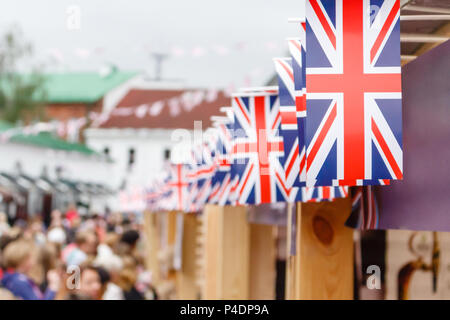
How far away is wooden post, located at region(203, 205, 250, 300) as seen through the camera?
6371mm

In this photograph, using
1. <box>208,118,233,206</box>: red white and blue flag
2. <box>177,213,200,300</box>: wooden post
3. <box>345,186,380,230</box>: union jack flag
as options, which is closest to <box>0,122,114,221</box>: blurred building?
<box>177,213,200,300</box>: wooden post

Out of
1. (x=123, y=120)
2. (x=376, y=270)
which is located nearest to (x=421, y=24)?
(x=376, y=270)

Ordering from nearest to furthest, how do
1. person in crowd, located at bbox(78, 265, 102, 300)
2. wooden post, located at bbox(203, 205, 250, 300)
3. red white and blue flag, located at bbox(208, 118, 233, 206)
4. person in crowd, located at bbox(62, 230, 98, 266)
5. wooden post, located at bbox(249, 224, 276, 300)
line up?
red white and blue flag, located at bbox(208, 118, 233, 206) < person in crowd, located at bbox(78, 265, 102, 300) < wooden post, located at bbox(203, 205, 250, 300) < person in crowd, located at bbox(62, 230, 98, 266) < wooden post, located at bbox(249, 224, 276, 300)

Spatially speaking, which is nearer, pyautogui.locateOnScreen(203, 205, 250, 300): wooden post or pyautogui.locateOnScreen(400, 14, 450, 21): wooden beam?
pyautogui.locateOnScreen(400, 14, 450, 21): wooden beam

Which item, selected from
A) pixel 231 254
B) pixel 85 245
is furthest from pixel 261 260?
pixel 85 245

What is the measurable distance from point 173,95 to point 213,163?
48.7m

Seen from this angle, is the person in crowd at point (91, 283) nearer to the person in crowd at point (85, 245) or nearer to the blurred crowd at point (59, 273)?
the blurred crowd at point (59, 273)

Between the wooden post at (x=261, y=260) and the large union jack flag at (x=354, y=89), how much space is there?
16.7 ft

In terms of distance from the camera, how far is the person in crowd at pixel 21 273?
4843 mm

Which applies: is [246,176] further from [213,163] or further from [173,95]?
[173,95]

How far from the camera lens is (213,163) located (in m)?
5.14

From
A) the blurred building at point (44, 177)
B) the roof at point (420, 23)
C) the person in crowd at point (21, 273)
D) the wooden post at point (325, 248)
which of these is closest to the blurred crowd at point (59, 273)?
the person in crowd at point (21, 273)

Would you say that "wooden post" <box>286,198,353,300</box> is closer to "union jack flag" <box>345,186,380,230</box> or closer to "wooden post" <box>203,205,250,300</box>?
"union jack flag" <box>345,186,380,230</box>

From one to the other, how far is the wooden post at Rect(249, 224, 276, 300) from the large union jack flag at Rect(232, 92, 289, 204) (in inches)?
140
